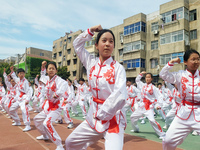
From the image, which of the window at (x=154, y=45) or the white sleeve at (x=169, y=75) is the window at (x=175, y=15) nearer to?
the window at (x=154, y=45)

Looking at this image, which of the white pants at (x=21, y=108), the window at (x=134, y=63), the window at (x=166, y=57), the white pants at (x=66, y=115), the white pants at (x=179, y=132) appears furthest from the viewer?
the window at (x=134, y=63)

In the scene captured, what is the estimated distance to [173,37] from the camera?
21.8m

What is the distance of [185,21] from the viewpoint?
20828mm

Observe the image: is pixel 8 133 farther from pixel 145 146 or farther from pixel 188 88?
pixel 188 88

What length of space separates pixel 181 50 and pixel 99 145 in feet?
62.5

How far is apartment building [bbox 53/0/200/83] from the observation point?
20.9m

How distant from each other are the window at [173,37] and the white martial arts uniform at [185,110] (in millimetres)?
19458

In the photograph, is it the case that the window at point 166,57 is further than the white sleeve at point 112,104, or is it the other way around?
the window at point 166,57

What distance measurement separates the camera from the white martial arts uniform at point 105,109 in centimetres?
223

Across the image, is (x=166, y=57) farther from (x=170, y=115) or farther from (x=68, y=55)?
(x=68, y=55)

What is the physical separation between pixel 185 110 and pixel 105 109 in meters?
2.09

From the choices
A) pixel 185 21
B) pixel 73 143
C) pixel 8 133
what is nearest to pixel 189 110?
pixel 73 143

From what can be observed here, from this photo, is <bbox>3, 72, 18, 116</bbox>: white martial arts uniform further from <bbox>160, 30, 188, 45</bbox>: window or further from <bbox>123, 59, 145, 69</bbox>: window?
<bbox>160, 30, 188, 45</bbox>: window

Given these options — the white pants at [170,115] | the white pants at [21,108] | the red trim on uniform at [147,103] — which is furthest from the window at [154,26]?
the white pants at [21,108]
